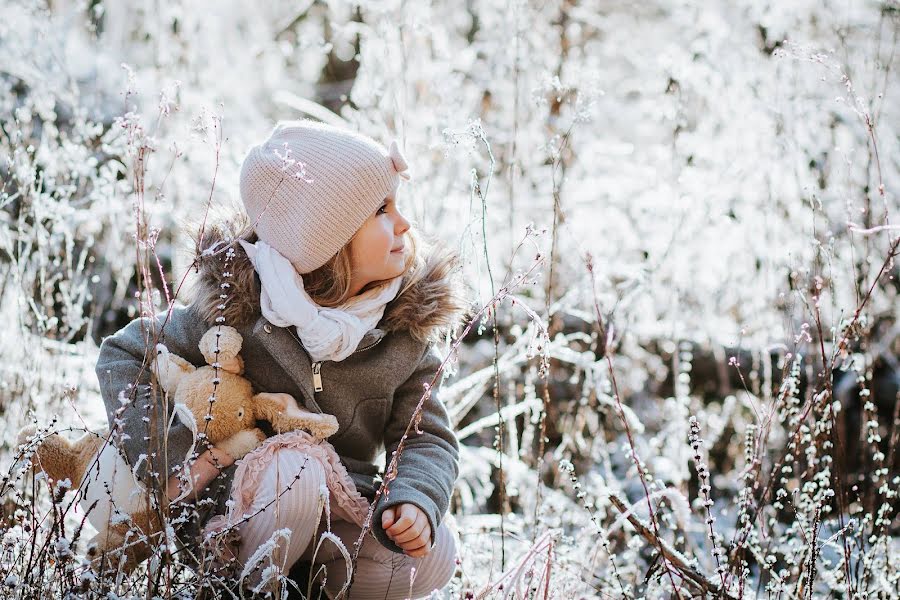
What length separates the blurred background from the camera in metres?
2.49

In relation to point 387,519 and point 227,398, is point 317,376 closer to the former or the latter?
point 227,398

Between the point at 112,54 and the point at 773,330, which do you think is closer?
the point at 773,330

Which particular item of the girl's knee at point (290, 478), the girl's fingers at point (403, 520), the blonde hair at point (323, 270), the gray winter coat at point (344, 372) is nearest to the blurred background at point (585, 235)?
the blonde hair at point (323, 270)

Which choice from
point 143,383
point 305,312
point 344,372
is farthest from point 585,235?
point 143,383

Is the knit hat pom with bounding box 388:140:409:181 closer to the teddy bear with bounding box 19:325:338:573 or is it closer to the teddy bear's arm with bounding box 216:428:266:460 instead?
the teddy bear with bounding box 19:325:338:573

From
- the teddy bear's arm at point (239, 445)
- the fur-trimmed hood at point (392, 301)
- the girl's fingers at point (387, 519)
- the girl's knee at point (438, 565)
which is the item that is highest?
the fur-trimmed hood at point (392, 301)

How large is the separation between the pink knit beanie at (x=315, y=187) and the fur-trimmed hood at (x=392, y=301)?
0.08 metres

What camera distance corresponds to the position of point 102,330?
15.3 ft

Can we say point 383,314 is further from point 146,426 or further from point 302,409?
point 146,426

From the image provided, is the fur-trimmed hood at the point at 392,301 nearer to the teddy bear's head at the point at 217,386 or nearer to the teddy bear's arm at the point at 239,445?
the teddy bear's head at the point at 217,386

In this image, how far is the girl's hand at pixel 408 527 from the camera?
6.10 feet

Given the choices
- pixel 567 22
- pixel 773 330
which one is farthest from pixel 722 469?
pixel 567 22

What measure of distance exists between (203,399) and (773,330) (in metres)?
2.24

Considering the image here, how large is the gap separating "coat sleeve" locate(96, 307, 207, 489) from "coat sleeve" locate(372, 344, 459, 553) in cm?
43
